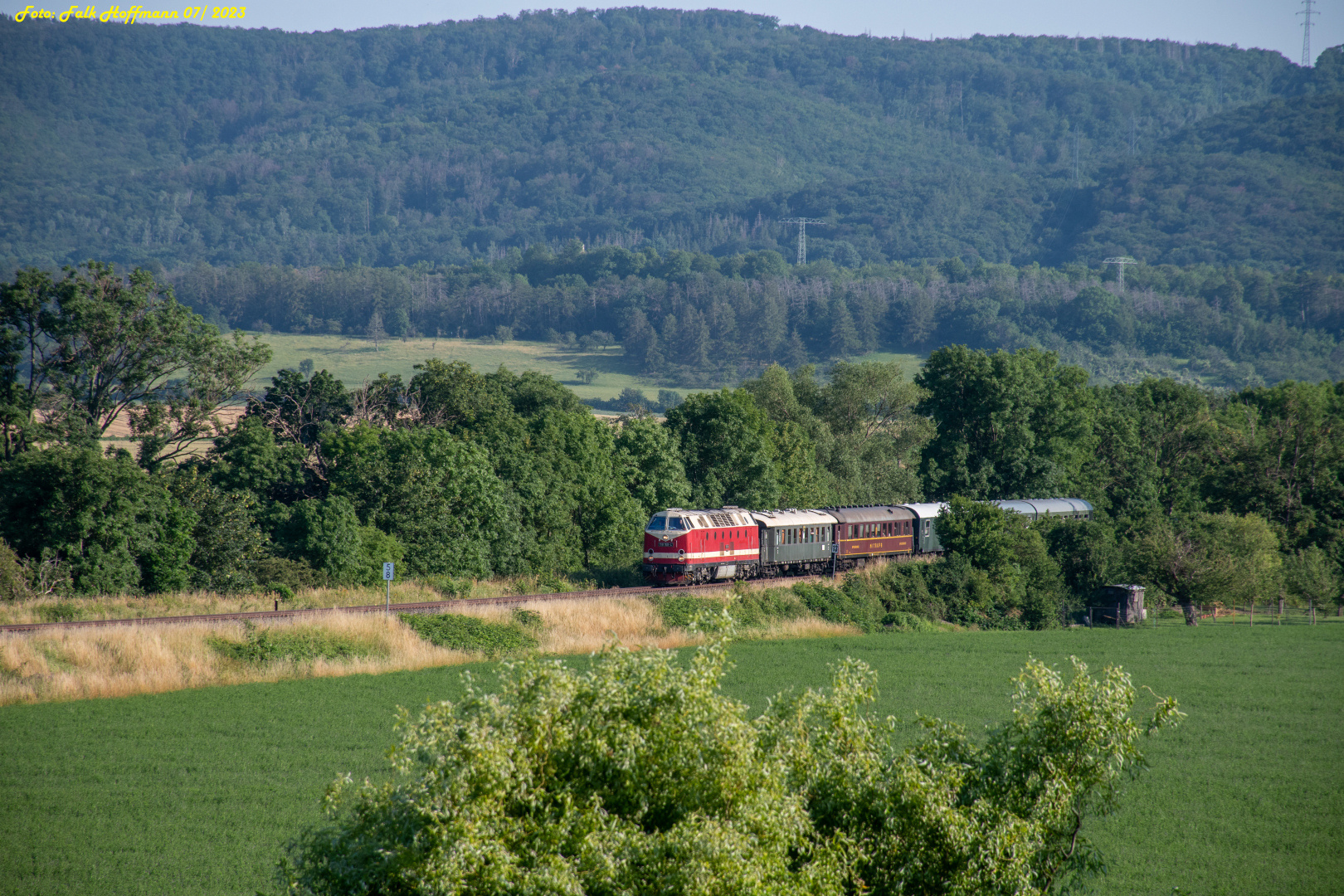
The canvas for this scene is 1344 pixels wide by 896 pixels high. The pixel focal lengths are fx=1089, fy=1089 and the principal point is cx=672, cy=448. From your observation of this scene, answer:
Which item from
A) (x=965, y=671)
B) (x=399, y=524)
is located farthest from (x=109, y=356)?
(x=965, y=671)

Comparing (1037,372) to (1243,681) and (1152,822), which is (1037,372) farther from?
(1152,822)

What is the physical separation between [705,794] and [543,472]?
163 feet

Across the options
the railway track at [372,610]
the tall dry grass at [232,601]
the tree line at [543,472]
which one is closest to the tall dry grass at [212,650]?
the railway track at [372,610]

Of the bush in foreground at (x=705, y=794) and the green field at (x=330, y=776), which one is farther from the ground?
the bush in foreground at (x=705, y=794)

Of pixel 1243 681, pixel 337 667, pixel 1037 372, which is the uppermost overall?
pixel 1037 372

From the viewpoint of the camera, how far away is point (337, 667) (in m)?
38.8

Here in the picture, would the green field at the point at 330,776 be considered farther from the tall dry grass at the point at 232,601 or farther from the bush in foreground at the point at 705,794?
the bush in foreground at the point at 705,794

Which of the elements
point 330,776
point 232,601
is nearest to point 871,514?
point 232,601

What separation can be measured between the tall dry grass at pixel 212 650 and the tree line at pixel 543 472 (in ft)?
28.2

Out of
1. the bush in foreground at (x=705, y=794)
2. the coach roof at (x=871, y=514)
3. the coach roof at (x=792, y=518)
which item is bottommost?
the coach roof at (x=871, y=514)

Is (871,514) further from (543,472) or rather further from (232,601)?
(232,601)

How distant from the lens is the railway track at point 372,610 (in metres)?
35.6

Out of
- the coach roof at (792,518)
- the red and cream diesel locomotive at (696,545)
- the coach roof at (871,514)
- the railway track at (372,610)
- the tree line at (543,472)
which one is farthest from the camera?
the coach roof at (871,514)

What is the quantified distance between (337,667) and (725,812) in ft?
94.6
